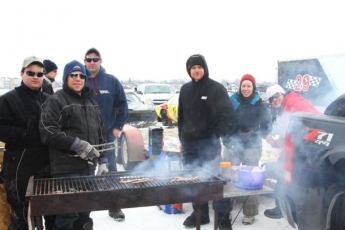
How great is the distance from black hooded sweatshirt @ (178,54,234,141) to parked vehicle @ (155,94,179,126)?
9380 mm

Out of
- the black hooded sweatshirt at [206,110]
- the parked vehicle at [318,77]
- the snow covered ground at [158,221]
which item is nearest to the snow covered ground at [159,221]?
the snow covered ground at [158,221]

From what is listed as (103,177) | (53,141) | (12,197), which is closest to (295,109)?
(103,177)

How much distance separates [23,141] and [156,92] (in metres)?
15.6

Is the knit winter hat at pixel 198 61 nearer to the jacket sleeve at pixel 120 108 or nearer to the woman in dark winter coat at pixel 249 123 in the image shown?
the woman in dark winter coat at pixel 249 123

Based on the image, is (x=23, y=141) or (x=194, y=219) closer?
(x=23, y=141)

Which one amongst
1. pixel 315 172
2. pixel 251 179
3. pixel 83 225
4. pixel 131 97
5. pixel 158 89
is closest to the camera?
pixel 315 172

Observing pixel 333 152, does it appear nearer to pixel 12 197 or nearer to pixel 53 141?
pixel 53 141

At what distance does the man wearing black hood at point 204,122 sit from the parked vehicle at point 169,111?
30.6ft

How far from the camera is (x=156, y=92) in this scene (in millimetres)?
18672

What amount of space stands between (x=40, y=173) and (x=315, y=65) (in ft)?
32.7

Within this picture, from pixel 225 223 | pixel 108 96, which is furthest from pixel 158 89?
pixel 225 223

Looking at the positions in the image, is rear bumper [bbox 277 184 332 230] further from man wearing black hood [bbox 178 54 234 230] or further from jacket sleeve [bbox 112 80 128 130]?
jacket sleeve [bbox 112 80 128 130]

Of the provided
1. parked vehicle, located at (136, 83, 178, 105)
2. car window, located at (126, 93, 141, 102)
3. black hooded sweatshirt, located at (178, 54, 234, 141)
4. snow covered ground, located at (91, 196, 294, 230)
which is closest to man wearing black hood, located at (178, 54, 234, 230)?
black hooded sweatshirt, located at (178, 54, 234, 141)

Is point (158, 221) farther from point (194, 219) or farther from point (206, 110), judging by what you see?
point (206, 110)
